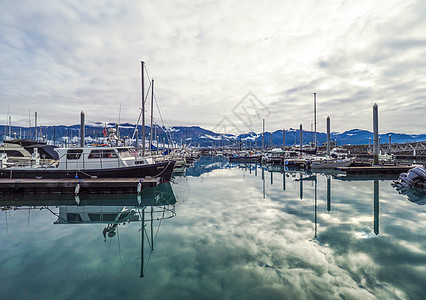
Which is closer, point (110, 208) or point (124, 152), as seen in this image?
point (110, 208)

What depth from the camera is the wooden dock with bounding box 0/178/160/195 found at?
53.7ft

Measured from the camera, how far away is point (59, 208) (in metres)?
13.6

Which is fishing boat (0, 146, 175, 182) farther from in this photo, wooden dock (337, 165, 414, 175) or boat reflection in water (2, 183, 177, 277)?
wooden dock (337, 165, 414, 175)

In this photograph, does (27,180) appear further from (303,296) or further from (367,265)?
(367,265)

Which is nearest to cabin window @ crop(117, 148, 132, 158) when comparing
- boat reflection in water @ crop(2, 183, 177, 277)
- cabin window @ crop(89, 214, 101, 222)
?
boat reflection in water @ crop(2, 183, 177, 277)

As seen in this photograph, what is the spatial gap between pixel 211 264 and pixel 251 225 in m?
3.82

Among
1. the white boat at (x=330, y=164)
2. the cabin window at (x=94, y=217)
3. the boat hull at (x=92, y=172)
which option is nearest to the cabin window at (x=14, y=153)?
the boat hull at (x=92, y=172)

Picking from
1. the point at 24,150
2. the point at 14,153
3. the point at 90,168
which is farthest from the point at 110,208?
the point at 14,153

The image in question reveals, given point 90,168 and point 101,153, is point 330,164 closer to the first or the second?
point 101,153

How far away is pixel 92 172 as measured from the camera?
18.0 metres

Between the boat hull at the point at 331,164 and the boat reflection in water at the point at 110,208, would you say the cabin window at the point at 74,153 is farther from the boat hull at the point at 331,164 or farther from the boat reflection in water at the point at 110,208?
the boat hull at the point at 331,164

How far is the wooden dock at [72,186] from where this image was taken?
53.7ft

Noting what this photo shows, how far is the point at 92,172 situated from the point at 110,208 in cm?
573

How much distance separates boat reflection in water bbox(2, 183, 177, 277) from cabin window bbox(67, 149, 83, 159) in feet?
11.0
